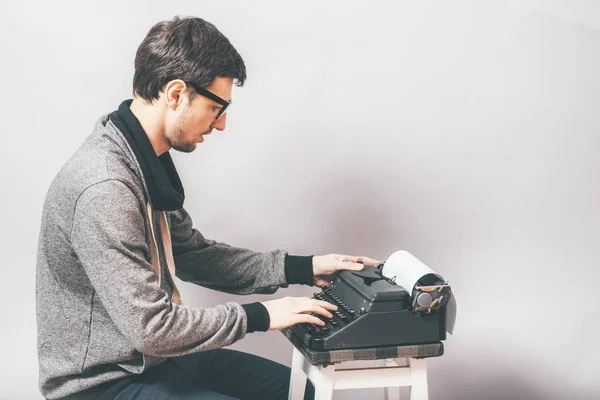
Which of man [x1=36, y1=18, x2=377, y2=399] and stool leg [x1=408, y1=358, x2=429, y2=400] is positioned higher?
man [x1=36, y1=18, x2=377, y2=399]

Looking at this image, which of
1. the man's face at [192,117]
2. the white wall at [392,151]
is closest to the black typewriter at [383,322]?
the man's face at [192,117]

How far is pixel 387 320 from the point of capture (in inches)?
70.1

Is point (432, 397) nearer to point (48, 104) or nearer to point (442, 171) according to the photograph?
point (442, 171)

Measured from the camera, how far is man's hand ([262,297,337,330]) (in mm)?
1771

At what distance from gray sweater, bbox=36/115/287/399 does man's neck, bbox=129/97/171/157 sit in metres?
0.08

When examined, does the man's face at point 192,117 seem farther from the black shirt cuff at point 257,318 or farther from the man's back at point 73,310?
the black shirt cuff at point 257,318

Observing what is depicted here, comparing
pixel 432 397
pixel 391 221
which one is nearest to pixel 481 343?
pixel 432 397

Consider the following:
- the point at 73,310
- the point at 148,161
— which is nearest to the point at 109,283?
the point at 73,310

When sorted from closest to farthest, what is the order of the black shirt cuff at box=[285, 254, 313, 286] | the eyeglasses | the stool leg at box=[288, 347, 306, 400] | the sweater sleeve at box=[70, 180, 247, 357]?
the sweater sleeve at box=[70, 180, 247, 357]
the eyeglasses
the stool leg at box=[288, 347, 306, 400]
the black shirt cuff at box=[285, 254, 313, 286]

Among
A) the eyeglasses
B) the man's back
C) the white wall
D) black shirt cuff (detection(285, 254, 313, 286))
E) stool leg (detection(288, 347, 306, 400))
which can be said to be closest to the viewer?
the man's back

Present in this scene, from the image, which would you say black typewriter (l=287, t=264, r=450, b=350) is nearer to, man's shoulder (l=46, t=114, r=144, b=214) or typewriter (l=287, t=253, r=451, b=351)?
typewriter (l=287, t=253, r=451, b=351)

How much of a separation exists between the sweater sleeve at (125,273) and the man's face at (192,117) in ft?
0.81

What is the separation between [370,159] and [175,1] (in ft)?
3.02

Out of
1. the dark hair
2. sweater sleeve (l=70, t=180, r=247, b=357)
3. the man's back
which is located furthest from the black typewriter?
the dark hair
